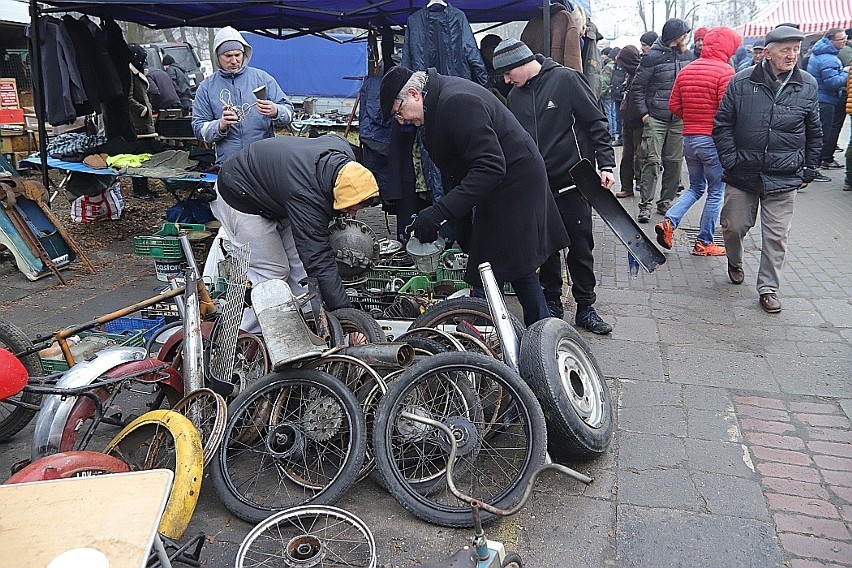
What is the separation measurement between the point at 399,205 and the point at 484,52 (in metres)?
1.90

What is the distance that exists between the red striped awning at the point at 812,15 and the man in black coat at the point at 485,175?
1568 cm

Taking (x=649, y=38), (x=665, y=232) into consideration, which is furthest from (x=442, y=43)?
(x=649, y=38)

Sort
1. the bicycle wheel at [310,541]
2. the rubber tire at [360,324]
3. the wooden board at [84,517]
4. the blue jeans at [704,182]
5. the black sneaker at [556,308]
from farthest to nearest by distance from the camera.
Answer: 1. the blue jeans at [704,182]
2. the black sneaker at [556,308]
3. the rubber tire at [360,324]
4. the bicycle wheel at [310,541]
5. the wooden board at [84,517]

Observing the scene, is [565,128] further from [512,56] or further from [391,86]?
[391,86]

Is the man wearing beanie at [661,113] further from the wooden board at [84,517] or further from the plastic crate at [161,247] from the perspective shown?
the wooden board at [84,517]

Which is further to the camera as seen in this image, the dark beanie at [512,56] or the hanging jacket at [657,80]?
the hanging jacket at [657,80]

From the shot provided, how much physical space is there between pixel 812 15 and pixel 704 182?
1374 cm

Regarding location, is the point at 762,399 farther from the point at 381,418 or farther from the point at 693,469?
the point at 381,418

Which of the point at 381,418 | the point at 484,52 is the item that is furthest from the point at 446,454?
the point at 484,52

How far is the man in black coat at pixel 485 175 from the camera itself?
3.75 metres

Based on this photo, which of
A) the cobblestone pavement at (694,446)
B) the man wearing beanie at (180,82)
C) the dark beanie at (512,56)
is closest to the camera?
the cobblestone pavement at (694,446)

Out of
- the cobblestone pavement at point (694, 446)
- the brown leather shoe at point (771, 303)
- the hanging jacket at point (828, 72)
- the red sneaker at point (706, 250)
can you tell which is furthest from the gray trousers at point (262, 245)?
the hanging jacket at point (828, 72)

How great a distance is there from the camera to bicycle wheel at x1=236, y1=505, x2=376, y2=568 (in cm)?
276

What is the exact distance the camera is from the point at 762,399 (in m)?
4.12
